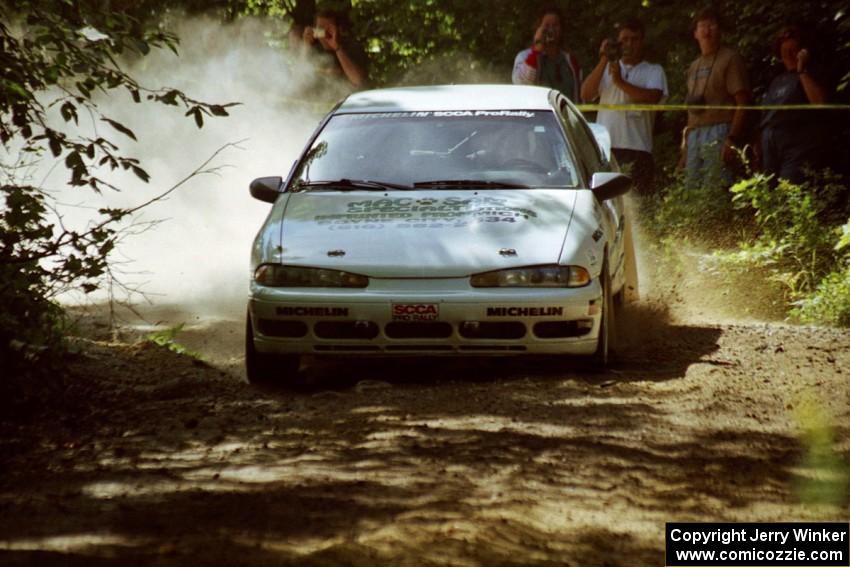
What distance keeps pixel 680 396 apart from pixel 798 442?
3.57ft

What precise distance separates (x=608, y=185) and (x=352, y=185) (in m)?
1.48

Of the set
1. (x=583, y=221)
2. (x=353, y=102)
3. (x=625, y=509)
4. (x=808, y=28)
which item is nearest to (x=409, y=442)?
(x=625, y=509)

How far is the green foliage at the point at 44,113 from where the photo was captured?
6.79 metres

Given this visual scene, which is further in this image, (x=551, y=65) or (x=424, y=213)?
(x=551, y=65)

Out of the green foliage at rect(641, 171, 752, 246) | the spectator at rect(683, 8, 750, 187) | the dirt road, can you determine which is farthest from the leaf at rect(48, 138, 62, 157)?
the spectator at rect(683, 8, 750, 187)

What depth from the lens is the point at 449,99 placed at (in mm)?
9086

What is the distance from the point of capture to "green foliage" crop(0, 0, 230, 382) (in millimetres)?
6789

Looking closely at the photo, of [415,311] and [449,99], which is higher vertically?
[449,99]

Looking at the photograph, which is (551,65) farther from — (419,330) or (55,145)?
(55,145)

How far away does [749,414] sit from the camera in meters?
6.56

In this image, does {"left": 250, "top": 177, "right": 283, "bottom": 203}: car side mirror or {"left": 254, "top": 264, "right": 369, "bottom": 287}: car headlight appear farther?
{"left": 250, "top": 177, "right": 283, "bottom": 203}: car side mirror

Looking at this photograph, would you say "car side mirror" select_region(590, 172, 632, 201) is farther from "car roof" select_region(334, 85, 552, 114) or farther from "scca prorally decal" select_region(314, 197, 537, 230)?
"car roof" select_region(334, 85, 552, 114)

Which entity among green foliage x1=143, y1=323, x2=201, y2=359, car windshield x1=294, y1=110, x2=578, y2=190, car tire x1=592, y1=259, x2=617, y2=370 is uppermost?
car windshield x1=294, y1=110, x2=578, y2=190

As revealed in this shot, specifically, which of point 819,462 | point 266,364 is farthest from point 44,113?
point 819,462
